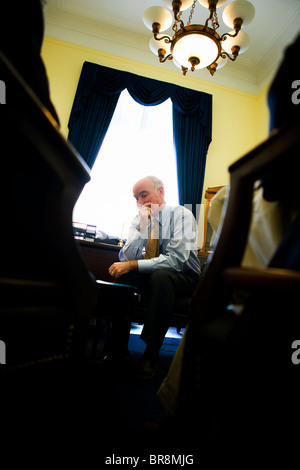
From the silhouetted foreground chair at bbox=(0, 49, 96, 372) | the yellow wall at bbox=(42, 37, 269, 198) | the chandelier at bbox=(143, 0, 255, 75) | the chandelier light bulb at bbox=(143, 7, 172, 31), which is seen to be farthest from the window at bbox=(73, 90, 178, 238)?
the silhouetted foreground chair at bbox=(0, 49, 96, 372)

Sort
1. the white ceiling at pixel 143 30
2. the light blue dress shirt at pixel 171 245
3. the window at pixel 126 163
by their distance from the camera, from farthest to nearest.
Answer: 1. the window at pixel 126 163
2. the white ceiling at pixel 143 30
3. the light blue dress shirt at pixel 171 245

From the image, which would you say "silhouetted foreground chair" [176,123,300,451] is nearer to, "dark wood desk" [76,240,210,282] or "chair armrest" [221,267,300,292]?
"chair armrest" [221,267,300,292]

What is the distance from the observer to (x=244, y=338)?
14.7 inches

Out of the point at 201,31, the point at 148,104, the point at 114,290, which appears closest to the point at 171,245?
the point at 114,290

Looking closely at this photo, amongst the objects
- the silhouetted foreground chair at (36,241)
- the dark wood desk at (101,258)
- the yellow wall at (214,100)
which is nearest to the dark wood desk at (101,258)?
the dark wood desk at (101,258)

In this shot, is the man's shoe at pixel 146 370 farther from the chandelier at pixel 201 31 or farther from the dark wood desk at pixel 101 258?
the chandelier at pixel 201 31

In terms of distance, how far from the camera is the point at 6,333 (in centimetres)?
38

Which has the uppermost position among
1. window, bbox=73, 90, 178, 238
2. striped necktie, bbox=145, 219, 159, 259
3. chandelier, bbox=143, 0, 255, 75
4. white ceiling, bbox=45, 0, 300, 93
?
white ceiling, bbox=45, 0, 300, 93

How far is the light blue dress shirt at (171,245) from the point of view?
54.6 inches

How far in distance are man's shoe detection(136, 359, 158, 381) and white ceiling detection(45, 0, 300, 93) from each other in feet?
11.0

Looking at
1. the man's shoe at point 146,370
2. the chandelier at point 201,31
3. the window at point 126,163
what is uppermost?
the chandelier at point 201,31

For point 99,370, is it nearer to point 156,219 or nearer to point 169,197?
point 156,219

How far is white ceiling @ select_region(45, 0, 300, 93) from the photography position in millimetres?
2590

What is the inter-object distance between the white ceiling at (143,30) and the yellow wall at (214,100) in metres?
0.09
